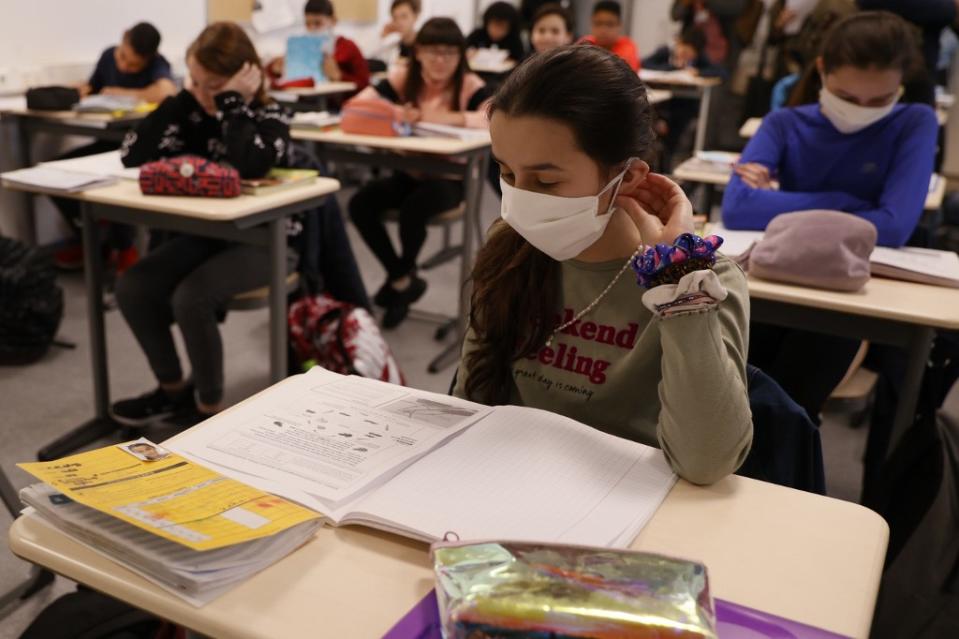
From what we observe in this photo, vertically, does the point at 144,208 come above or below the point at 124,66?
below

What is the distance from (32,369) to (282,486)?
2477 millimetres

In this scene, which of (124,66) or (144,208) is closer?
(144,208)

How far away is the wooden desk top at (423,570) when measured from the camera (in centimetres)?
70

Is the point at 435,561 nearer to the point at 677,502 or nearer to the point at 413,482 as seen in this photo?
the point at 413,482

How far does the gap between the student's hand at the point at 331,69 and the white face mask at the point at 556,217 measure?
4467 mm

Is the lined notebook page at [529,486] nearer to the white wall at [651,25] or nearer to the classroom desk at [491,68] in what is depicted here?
the classroom desk at [491,68]

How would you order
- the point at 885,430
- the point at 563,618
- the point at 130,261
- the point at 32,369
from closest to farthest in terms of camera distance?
the point at 563,618 < the point at 885,430 < the point at 32,369 < the point at 130,261

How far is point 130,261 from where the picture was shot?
398cm

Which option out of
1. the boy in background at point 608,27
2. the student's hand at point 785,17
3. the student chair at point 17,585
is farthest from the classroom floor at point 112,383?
the student's hand at point 785,17

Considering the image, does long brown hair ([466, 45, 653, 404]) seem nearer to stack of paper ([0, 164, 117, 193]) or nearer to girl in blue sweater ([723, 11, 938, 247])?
girl in blue sweater ([723, 11, 938, 247])

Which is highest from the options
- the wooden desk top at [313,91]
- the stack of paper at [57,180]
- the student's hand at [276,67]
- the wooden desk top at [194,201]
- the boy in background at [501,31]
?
the boy in background at [501,31]

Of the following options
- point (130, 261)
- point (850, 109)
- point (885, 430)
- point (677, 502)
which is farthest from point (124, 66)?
point (677, 502)

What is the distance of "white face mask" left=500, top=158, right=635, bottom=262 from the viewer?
1.12m

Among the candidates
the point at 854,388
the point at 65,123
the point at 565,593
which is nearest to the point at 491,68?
the point at 65,123
